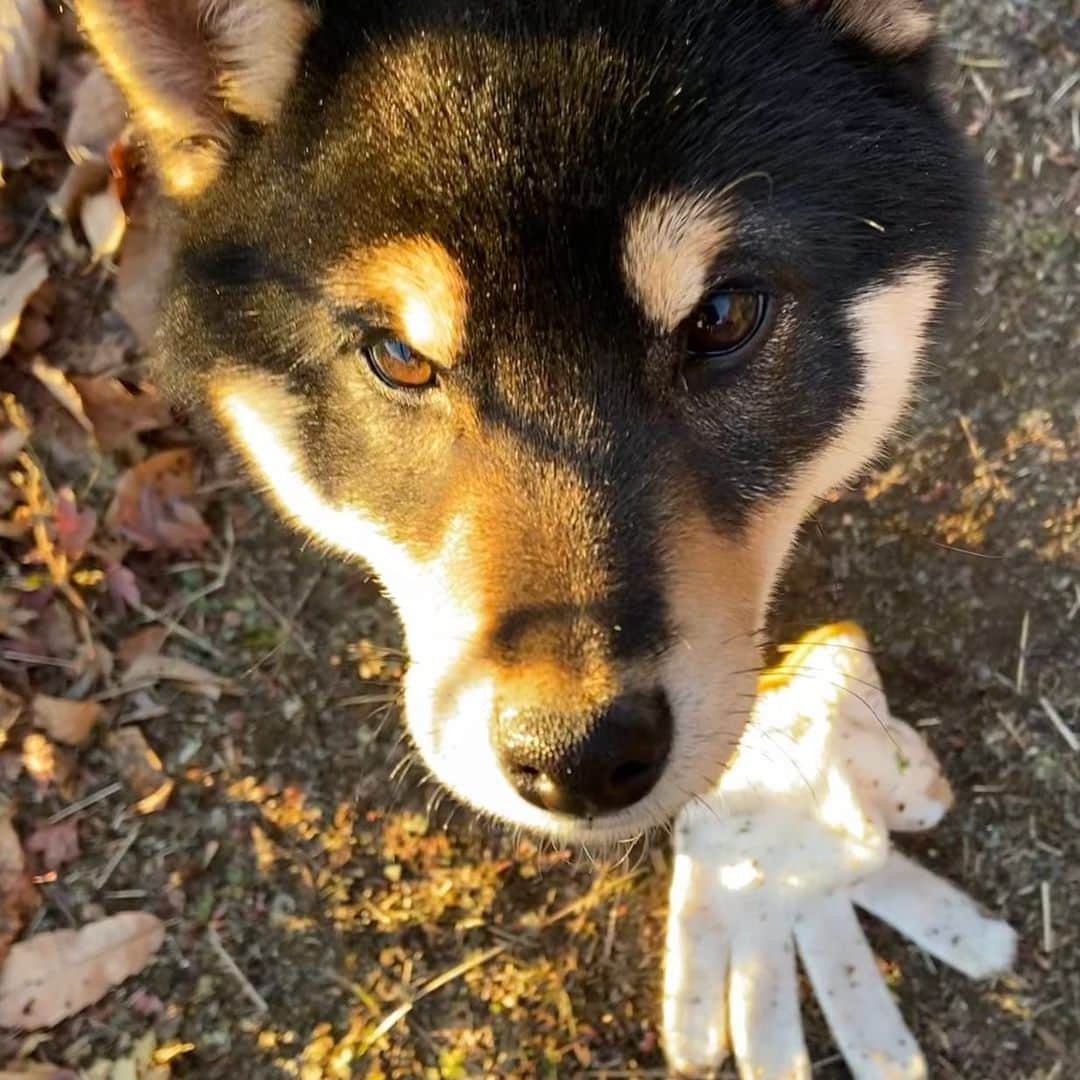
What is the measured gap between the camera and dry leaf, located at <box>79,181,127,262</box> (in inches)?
128

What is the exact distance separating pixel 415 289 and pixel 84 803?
74.6 inches

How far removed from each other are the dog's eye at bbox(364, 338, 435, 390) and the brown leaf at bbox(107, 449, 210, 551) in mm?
1399

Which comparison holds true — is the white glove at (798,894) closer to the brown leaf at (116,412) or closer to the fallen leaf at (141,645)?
the fallen leaf at (141,645)

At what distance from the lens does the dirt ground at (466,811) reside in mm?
2934

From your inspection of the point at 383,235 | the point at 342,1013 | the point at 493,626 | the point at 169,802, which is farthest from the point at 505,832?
the point at 383,235

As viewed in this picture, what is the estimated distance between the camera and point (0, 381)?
10.9 feet

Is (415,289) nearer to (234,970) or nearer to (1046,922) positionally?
(234,970)

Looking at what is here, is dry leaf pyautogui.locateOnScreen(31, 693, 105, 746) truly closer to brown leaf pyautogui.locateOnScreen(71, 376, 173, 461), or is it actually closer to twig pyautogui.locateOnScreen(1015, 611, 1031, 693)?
brown leaf pyautogui.locateOnScreen(71, 376, 173, 461)

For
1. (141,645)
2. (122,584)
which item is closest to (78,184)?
(122,584)

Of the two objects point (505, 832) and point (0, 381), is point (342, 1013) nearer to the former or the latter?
point (505, 832)

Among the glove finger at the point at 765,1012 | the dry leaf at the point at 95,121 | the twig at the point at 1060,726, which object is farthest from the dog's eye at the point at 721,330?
the dry leaf at the point at 95,121

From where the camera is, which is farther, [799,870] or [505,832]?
[505,832]

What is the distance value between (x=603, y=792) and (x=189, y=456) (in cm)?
191

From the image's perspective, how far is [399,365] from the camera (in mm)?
1980
